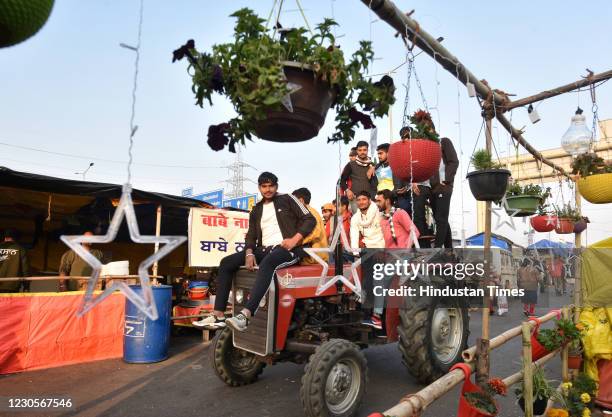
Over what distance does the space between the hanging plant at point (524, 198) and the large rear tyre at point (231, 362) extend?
3838 mm

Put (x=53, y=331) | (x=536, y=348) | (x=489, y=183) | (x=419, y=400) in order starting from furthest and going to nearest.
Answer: (x=53, y=331) < (x=536, y=348) < (x=489, y=183) < (x=419, y=400)

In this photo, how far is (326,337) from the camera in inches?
169

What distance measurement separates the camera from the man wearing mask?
6715 mm

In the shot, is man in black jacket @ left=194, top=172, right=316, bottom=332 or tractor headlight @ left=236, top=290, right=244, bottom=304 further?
tractor headlight @ left=236, top=290, right=244, bottom=304

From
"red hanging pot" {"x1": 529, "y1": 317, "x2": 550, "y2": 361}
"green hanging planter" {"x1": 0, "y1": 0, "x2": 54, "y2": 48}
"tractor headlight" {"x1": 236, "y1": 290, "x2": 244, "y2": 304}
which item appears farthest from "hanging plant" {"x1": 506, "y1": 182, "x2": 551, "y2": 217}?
"green hanging planter" {"x1": 0, "y1": 0, "x2": 54, "y2": 48}

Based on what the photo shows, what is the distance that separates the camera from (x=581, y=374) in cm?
433

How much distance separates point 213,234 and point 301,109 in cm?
709

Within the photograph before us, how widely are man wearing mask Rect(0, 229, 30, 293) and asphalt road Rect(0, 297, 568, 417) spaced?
223 cm

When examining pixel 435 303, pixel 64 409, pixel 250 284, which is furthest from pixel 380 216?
pixel 64 409

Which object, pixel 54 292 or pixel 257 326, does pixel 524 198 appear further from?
pixel 54 292

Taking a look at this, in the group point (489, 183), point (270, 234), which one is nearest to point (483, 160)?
point (489, 183)

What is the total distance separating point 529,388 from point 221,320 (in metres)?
2.84

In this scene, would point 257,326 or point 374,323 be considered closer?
point 257,326

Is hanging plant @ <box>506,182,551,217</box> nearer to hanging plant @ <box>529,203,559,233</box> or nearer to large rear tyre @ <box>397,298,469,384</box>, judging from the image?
large rear tyre @ <box>397,298,469,384</box>
